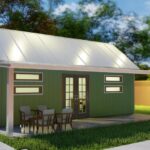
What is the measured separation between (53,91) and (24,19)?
1639cm

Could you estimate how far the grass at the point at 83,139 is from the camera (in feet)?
35.6

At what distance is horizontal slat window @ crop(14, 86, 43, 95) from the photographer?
15696mm

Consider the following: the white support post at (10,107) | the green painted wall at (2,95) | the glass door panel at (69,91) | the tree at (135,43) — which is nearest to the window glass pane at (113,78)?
the glass door panel at (69,91)

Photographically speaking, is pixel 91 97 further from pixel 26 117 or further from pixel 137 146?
pixel 137 146

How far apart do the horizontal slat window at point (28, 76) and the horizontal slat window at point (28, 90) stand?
342mm

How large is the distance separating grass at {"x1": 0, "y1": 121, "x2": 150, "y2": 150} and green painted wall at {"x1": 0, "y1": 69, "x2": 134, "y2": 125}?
3264 mm

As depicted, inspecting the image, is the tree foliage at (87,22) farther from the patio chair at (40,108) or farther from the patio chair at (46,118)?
the patio chair at (46,118)

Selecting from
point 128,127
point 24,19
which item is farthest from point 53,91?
point 24,19

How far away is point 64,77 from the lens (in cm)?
1747

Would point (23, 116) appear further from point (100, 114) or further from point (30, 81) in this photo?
point (100, 114)

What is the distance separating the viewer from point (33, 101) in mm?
16297

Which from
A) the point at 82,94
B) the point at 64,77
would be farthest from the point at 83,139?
the point at 82,94

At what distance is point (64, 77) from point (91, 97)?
1.97 meters

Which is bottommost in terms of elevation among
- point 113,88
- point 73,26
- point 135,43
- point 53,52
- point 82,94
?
point 82,94
